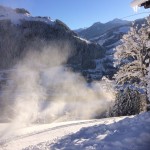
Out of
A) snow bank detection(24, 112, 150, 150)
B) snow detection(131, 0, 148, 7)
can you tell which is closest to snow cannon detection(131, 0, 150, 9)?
snow detection(131, 0, 148, 7)

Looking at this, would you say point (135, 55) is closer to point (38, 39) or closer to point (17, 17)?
point (38, 39)

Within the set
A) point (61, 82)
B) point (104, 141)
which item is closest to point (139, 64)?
point (104, 141)

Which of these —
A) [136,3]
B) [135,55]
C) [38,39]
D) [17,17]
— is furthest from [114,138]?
[17,17]

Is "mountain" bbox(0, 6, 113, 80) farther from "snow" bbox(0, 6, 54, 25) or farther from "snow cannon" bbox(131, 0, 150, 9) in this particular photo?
"snow cannon" bbox(131, 0, 150, 9)

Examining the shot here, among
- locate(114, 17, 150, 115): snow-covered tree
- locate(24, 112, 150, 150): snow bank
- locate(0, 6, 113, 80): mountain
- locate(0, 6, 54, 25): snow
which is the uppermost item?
locate(0, 6, 54, 25): snow

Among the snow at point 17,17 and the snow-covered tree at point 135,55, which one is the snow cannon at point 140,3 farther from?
the snow at point 17,17

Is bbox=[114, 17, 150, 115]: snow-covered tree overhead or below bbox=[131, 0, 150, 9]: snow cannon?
below

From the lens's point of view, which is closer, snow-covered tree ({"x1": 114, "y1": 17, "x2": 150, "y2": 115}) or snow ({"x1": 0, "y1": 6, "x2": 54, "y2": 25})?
snow-covered tree ({"x1": 114, "y1": 17, "x2": 150, "y2": 115})

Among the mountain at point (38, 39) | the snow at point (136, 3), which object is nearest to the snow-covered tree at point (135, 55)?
the snow at point (136, 3)

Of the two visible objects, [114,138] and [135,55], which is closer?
[114,138]

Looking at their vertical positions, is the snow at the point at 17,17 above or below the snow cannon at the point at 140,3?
above

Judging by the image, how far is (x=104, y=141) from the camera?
11.1 m

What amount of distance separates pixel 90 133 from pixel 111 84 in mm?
14850

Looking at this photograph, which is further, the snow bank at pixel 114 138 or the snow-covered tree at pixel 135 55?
the snow-covered tree at pixel 135 55
